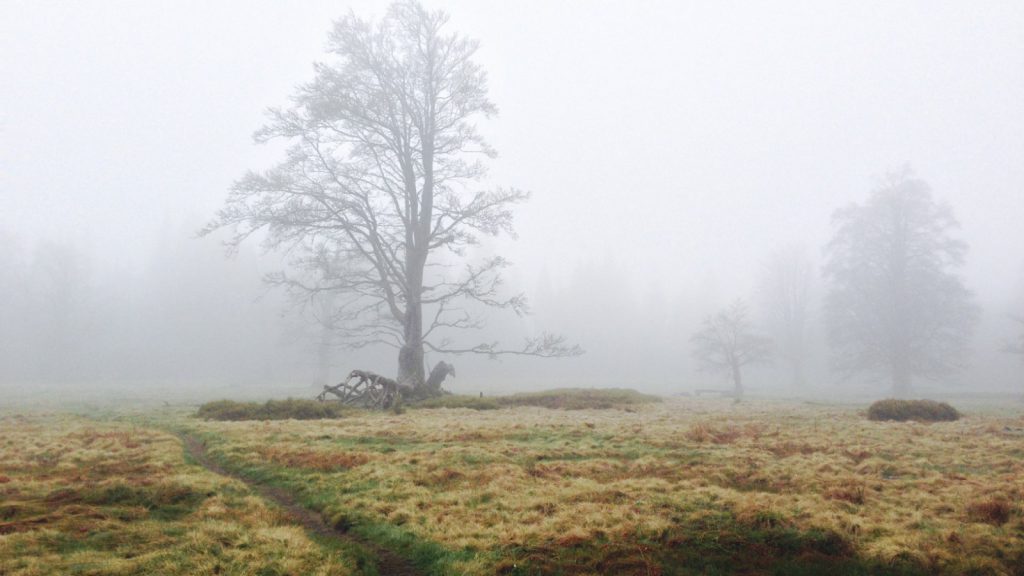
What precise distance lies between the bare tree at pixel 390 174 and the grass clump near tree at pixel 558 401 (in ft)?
6.40

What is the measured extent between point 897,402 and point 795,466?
10.9 m

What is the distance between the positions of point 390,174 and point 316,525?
19232mm

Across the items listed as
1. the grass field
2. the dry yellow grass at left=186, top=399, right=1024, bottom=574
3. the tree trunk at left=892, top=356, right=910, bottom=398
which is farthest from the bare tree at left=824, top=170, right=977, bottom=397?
the grass field

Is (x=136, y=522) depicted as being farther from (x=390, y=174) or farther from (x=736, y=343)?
(x=736, y=343)

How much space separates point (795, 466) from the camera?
865 cm

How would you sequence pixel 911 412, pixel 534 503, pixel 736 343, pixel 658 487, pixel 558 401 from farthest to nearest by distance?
pixel 736 343 < pixel 558 401 < pixel 911 412 < pixel 658 487 < pixel 534 503

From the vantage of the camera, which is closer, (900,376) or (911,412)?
(911,412)

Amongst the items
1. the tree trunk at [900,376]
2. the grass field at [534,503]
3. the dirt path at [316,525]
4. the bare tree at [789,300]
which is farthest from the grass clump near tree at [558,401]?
the bare tree at [789,300]

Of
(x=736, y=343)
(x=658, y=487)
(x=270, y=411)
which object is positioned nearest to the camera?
(x=658, y=487)

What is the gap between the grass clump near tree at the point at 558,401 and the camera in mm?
19859

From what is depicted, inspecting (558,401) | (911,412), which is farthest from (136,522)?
(911,412)

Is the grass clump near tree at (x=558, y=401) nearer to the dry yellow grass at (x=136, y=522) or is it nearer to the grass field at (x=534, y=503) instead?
the grass field at (x=534, y=503)

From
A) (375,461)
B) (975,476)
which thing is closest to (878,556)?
(975,476)

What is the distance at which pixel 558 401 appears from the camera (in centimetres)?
2145
